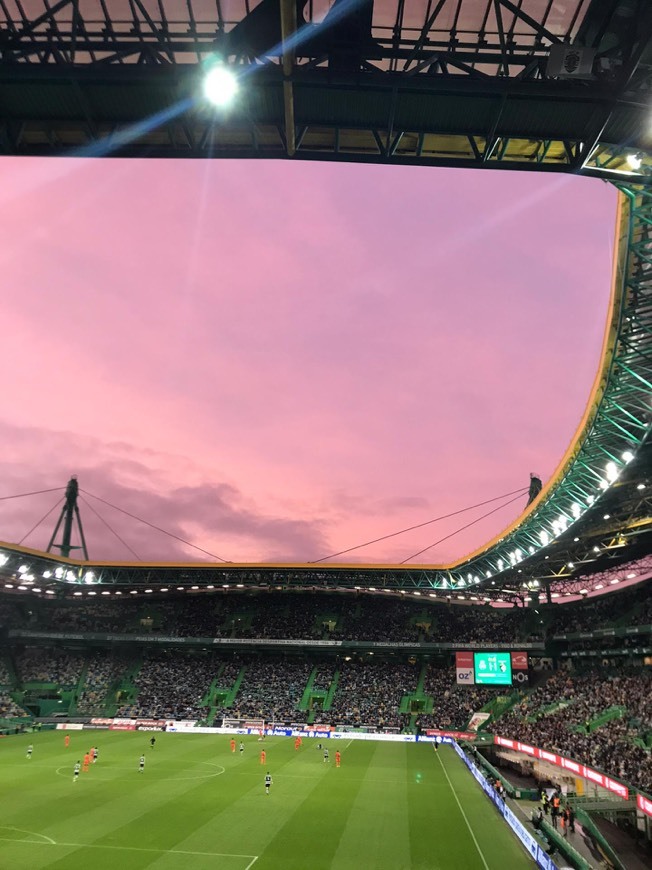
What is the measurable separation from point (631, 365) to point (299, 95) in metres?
18.6

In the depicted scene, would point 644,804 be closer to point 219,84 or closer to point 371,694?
point 219,84

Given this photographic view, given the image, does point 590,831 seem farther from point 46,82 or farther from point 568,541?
point 46,82

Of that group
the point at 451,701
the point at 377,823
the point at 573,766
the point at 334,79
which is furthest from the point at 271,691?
the point at 334,79

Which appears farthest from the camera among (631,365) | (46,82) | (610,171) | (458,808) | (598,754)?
(598,754)

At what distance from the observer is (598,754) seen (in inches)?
1503

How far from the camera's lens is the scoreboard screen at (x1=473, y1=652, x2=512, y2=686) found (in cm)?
5953

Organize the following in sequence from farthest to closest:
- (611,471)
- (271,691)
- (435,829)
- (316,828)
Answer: (271,691) < (611,471) < (435,829) < (316,828)

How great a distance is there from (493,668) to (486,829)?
37388 mm

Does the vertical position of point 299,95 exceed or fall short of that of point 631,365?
it falls short

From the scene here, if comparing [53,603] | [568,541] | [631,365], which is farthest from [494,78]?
[53,603]

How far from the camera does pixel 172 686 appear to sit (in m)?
69.6

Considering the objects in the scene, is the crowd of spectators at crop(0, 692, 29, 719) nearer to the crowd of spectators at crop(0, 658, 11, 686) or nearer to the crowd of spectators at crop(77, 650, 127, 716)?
the crowd of spectators at crop(0, 658, 11, 686)

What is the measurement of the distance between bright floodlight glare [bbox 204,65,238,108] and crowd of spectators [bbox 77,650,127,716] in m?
72.2

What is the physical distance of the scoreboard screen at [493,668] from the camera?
195 ft
